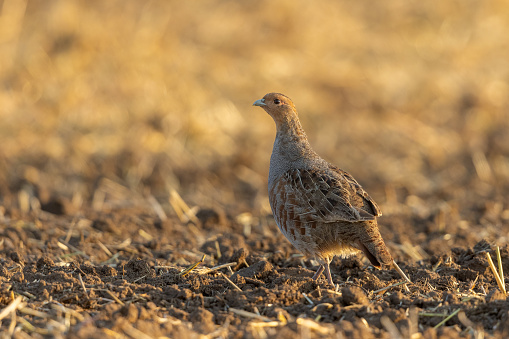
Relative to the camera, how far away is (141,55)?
10.5 m

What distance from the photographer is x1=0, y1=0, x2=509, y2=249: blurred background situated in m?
8.10

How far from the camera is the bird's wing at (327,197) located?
4312 mm

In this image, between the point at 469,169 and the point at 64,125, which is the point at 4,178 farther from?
the point at 469,169

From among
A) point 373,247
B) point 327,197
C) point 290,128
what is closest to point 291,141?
point 290,128

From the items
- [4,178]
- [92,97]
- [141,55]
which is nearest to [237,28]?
[141,55]

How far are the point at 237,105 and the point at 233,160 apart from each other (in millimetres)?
1715

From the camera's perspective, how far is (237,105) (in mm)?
10516

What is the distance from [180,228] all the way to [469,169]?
4.71m

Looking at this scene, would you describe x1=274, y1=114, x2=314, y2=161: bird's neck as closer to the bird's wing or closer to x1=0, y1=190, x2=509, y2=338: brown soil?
the bird's wing

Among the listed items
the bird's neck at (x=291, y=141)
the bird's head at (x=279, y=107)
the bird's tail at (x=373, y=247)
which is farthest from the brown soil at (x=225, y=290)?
the bird's head at (x=279, y=107)

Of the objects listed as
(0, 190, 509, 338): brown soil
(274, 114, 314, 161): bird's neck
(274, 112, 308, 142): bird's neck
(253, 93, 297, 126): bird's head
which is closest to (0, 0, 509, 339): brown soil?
(0, 190, 509, 338): brown soil

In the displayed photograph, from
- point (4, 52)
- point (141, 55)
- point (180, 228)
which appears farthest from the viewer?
point (141, 55)

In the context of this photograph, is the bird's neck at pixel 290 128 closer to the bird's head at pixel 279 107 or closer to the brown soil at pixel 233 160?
the bird's head at pixel 279 107

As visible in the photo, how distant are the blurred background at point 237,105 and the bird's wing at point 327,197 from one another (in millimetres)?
1793
